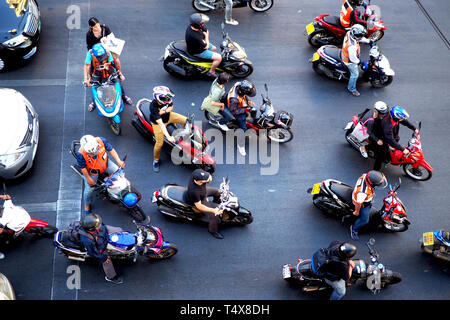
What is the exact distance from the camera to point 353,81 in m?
10.8

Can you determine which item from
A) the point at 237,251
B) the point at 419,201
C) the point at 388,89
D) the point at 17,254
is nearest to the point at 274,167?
the point at 237,251

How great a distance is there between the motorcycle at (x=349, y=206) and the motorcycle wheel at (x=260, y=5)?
6.02 m

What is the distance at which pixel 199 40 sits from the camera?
10000mm

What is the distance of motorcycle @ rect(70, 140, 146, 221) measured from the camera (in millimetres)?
8008

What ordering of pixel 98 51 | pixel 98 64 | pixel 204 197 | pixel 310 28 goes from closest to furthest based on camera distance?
pixel 204 197 < pixel 98 51 < pixel 98 64 < pixel 310 28

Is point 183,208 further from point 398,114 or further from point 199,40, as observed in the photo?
point 398,114

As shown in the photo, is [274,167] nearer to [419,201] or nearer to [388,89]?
[419,201]

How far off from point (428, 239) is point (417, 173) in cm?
174

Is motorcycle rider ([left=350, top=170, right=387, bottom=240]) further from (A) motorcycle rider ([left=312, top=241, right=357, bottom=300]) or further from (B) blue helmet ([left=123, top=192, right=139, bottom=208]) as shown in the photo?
(B) blue helmet ([left=123, top=192, right=139, bottom=208])

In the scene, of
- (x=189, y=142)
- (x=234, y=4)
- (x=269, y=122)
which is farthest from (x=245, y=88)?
(x=234, y=4)

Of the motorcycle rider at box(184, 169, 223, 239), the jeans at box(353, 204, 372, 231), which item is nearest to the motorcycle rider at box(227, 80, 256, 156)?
the motorcycle rider at box(184, 169, 223, 239)

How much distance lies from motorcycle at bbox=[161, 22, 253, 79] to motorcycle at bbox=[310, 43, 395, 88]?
170cm

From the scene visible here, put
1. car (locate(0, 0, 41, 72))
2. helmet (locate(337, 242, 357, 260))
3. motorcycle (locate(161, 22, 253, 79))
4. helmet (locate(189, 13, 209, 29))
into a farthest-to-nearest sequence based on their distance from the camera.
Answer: motorcycle (locate(161, 22, 253, 79)), car (locate(0, 0, 41, 72)), helmet (locate(189, 13, 209, 29)), helmet (locate(337, 242, 357, 260))
